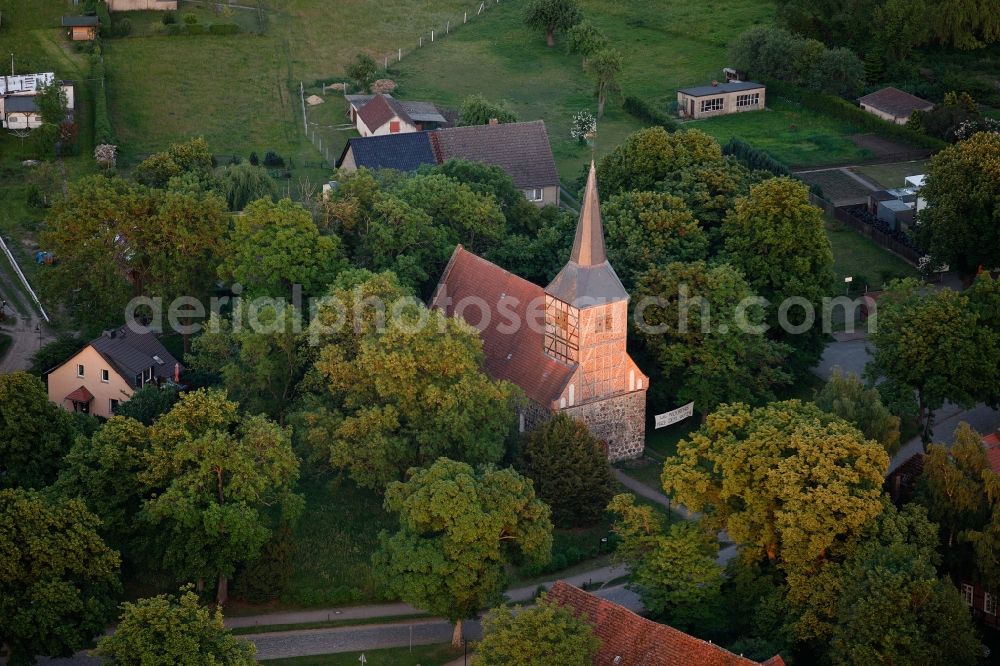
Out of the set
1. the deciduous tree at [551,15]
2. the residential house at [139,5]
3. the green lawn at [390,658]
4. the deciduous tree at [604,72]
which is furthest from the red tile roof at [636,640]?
the residential house at [139,5]

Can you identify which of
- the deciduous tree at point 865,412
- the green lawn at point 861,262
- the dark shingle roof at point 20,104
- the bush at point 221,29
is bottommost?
the green lawn at point 861,262

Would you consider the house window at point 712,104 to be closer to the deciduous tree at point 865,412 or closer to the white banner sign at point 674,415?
the white banner sign at point 674,415

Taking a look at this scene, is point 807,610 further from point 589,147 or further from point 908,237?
point 589,147

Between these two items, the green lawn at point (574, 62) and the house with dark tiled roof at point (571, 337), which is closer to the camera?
the house with dark tiled roof at point (571, 337)

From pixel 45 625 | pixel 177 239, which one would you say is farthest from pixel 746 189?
pixel 45 625

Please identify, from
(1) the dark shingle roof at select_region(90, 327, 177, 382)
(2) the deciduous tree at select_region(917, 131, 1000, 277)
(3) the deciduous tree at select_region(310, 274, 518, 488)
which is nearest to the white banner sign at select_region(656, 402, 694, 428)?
(3) the deciduous tree at select_region(310, 274, 518, 488)

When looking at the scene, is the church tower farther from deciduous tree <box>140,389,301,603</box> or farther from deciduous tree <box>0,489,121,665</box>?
deciduous tree <box>0,489,121,665</box>

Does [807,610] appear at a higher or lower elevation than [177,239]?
lower
